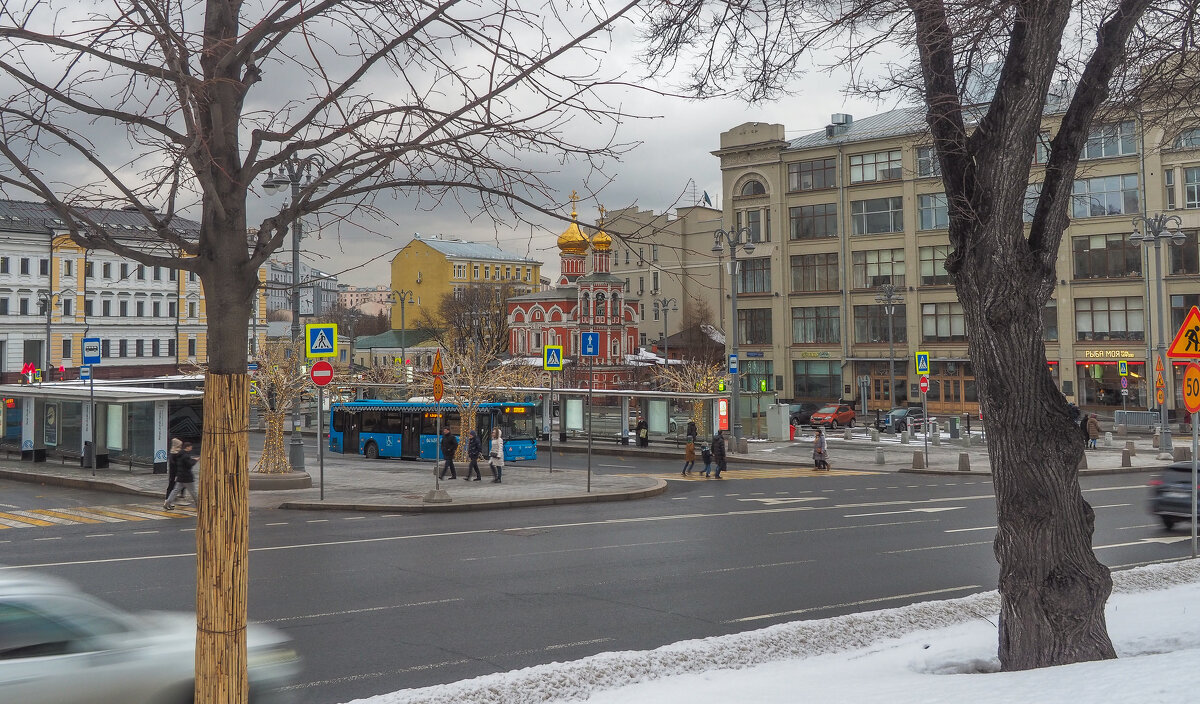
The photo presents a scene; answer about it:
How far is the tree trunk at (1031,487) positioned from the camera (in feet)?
23.5

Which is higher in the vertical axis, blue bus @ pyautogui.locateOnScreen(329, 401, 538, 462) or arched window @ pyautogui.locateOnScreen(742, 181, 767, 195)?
arched window @ pyautogui.locateOnScreen(742, 181, 767, 195)

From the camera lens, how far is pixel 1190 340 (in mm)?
14086

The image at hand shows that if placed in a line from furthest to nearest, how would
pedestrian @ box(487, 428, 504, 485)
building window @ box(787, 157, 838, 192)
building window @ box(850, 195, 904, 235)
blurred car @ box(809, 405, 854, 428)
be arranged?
building window @ box(787, 157, 838, 192) < building window @ box(850, 195, 904, 235) < blurred car @ box(809, 405, 854, 428) < pedestrian @ box(487, 428, 504, 485)

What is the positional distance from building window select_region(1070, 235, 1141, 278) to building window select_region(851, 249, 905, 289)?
35.8 ft

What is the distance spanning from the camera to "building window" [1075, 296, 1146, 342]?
5697cm

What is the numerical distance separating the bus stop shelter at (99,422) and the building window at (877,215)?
1899 inches

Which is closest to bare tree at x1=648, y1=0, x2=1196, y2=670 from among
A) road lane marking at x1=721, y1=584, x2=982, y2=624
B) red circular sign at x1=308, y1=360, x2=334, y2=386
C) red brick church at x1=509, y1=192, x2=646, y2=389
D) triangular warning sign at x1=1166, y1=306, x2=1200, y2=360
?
road lane marking at x1=721, y1=584, x2=982, y2=624

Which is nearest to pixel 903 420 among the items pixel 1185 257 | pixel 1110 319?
pixel 1110 319

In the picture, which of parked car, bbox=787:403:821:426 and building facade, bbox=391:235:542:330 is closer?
parked car, bbox=787:403:821:426

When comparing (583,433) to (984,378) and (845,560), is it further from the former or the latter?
(984,378)

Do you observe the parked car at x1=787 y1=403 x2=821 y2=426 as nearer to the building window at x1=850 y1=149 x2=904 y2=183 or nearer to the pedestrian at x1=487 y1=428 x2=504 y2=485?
the building window at x1=850 y1=149 x2=904 y2=183

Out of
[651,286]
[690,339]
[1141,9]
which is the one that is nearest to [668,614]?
[1141,9]

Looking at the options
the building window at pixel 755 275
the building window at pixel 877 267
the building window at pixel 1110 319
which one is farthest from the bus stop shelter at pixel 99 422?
the building window at pixel 1110 319

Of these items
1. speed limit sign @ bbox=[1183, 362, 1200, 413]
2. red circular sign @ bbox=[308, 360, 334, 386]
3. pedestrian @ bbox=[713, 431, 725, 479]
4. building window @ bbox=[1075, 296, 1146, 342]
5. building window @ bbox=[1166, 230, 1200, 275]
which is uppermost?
building window @ bbox=[1166, 230, 1200, 275]
